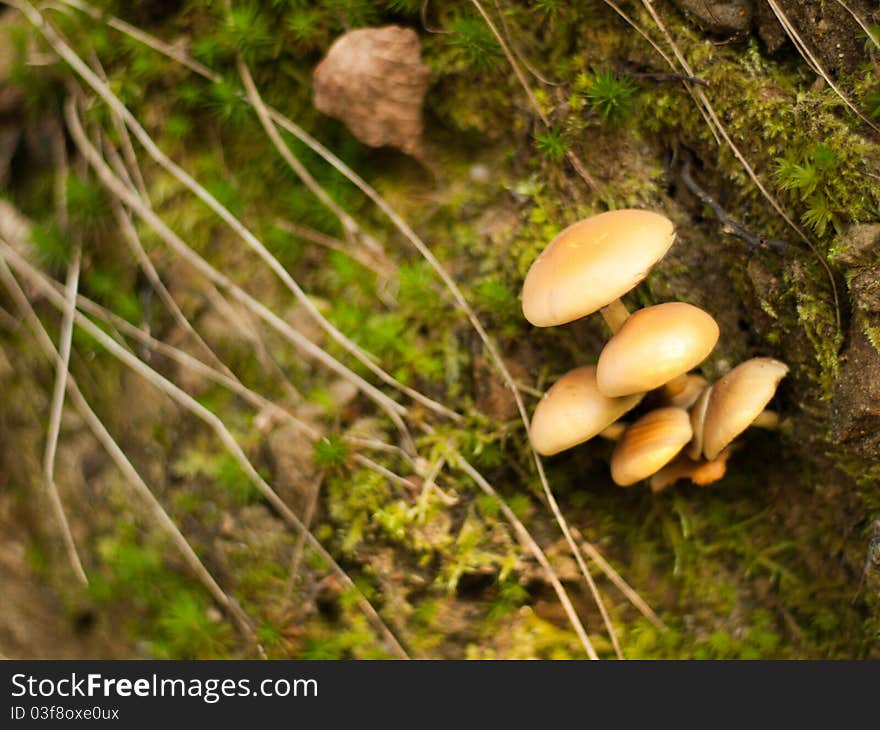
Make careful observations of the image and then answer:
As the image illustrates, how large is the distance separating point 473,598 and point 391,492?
411mm

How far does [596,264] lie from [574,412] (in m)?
0.44

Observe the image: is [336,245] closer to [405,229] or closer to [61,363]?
[405,229]

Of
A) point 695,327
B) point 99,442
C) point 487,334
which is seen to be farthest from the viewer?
point 99,442

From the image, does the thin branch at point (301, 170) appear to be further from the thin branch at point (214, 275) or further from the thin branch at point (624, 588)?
the thin branch at point (624, 588)

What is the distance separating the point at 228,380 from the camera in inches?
103

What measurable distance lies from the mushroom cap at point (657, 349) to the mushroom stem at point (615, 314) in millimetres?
164

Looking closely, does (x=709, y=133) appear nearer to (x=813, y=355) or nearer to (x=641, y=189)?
(x=641, y=189)

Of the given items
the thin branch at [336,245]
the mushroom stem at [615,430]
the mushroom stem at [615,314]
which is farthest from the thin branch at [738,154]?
the thin branch at [336,245]

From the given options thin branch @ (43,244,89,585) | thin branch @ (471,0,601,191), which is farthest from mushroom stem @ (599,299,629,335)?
thin branch @ (43,244,89,585)

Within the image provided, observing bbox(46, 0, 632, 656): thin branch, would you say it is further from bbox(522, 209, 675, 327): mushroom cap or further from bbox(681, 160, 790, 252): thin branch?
bbox(681, 160, 790, 252): thin branch

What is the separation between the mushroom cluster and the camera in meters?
1.96

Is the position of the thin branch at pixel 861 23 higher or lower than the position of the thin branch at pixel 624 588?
higher

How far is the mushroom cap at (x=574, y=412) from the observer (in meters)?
2.17

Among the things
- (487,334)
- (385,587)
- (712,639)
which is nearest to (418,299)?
(487,334)
